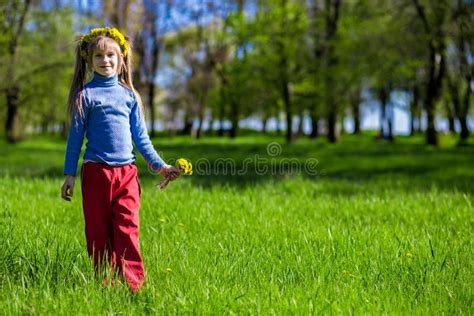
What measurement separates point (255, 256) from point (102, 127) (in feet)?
4.62

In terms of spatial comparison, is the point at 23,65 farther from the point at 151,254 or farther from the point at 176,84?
the point at 176,84

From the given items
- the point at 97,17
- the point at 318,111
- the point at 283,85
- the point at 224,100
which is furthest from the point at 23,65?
Result: the point at 224,100

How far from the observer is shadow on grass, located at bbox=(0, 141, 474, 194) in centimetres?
912

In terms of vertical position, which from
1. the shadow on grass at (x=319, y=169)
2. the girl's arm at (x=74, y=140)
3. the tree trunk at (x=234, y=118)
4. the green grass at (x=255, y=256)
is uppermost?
the tree trunk at (x=234, y=118)

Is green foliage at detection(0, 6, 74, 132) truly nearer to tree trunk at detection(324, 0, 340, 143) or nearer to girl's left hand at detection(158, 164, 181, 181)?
tree trunk at detection(324, 0, 340, 143)

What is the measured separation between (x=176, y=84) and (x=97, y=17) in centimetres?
2219

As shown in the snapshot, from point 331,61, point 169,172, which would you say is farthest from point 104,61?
point 331,61

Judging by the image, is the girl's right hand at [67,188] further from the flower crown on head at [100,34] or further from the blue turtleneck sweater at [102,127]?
the flower crown on head at [100,34]

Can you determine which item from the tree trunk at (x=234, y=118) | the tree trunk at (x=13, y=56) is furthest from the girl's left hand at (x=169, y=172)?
the tree trunk at (x=234, y=118)

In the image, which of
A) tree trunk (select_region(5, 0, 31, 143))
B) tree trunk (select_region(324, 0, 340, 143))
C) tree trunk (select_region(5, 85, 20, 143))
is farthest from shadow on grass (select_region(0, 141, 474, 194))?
tree trunk (select_region(5, 85, 20, 143))

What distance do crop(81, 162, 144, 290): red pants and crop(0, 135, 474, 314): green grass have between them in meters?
0.15

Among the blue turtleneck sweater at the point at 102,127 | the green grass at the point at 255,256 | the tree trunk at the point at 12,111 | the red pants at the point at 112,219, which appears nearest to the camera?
the green grass at the point at 255,256

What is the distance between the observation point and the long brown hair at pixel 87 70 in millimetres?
3230

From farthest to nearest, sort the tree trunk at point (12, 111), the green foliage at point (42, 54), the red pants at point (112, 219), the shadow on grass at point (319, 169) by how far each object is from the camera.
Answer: the tree trunk at point (12, 111), the green foliage at point (42, 54), the shadow on grass at point (319, 169), the red pants at point (112, 219)
